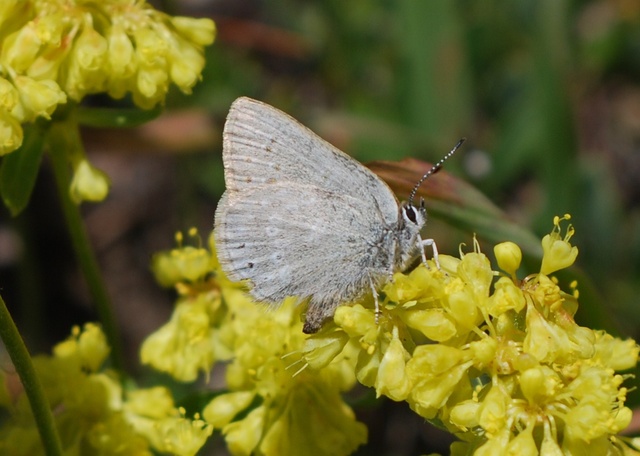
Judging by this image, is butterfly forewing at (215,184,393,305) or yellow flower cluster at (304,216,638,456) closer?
yellow flower cluster at (304,216,638,456)

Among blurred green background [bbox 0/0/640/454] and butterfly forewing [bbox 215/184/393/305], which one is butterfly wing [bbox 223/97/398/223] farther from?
blurred green background [bbox 0/0/640/454]

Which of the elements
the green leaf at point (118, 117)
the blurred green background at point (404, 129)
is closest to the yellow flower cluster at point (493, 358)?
the green leaf at point (118, 117)

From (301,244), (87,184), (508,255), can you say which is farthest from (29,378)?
(508,255)

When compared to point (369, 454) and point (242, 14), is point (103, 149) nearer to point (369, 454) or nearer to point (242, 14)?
point (369, 454)

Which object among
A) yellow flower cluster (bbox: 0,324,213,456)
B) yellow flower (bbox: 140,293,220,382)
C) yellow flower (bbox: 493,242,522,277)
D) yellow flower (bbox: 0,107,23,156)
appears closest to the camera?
yellow flower (bbox: 493,242,522,277)

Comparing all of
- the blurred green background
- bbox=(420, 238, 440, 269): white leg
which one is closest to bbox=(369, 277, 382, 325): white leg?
bbox=(420, 238, 440, 269): white leg

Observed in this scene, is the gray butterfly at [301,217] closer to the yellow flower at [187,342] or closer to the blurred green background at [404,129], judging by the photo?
the yellow flower at [187,342]
